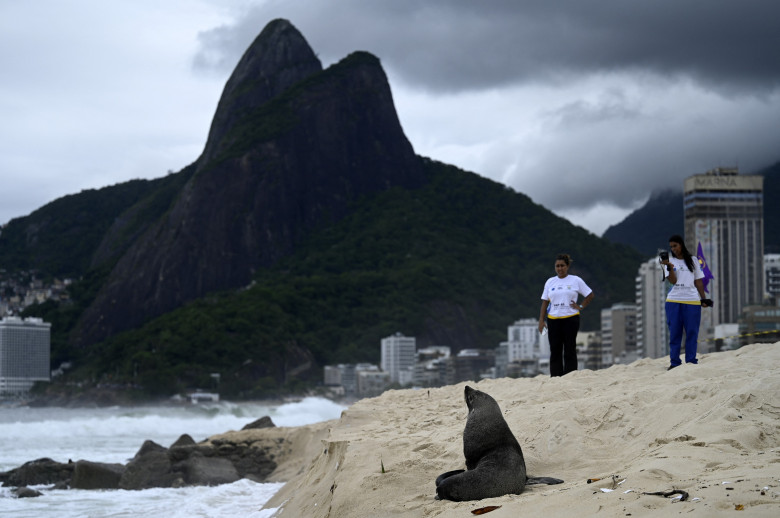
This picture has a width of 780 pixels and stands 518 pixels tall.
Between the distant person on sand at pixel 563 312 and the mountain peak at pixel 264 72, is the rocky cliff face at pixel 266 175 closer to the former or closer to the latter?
the mountain peak at pixel 264 72

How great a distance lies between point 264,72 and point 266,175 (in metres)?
27.1

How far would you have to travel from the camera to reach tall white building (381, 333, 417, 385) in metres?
87.4

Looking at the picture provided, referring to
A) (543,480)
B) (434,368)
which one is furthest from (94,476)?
(434,368)

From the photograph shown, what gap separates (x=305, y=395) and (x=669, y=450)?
78.4 metres

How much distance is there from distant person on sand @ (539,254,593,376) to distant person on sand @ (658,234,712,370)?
0.92 metres

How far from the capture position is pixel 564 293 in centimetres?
876

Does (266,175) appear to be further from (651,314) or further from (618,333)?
(651,314)

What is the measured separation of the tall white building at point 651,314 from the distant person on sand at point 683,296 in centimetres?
7490

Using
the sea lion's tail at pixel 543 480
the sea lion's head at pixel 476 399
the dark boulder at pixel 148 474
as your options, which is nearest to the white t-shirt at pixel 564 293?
the sea lion's head at pixel 476 399

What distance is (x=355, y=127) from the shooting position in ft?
409

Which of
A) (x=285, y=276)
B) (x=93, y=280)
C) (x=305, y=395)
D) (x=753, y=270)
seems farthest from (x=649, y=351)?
(x=93, y=280)

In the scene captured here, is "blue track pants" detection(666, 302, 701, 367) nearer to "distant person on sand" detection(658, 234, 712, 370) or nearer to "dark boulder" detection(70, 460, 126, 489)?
"distant person on sand" detection(658, 234, 712, 370)

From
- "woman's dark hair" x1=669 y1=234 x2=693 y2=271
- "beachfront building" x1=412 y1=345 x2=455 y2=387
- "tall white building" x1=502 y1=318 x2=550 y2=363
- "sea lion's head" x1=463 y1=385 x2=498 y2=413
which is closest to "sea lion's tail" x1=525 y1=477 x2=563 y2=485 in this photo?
"sea lion's head" x1=463 y1=385 x2=498 y2=413

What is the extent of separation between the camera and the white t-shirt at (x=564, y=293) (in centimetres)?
876
